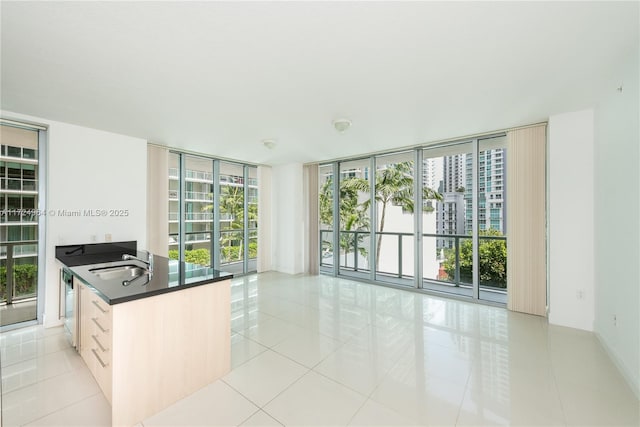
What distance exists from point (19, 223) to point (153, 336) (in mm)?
3068

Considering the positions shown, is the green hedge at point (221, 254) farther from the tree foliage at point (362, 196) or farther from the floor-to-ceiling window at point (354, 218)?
the floor-to-ceiling window at point (354, 218)

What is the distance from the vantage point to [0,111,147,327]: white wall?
10.5ft

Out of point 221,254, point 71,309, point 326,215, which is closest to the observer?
point 71,309

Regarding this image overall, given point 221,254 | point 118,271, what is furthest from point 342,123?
point 221,254

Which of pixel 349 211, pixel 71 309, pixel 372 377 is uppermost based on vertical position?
pixel 349 211

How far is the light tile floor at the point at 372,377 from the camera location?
69.1 inches

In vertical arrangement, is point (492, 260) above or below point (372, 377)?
above

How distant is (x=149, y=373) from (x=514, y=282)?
170 inches

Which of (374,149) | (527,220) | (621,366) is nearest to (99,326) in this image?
(621,366)

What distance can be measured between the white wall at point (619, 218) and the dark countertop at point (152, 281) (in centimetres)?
337

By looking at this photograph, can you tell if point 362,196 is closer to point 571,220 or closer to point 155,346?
point 571,220

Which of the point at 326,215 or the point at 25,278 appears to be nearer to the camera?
the point at 25,278

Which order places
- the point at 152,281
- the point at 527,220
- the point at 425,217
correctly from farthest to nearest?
the point at 425,217
the point at 527,220
the point at 152,281

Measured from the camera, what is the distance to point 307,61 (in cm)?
201
